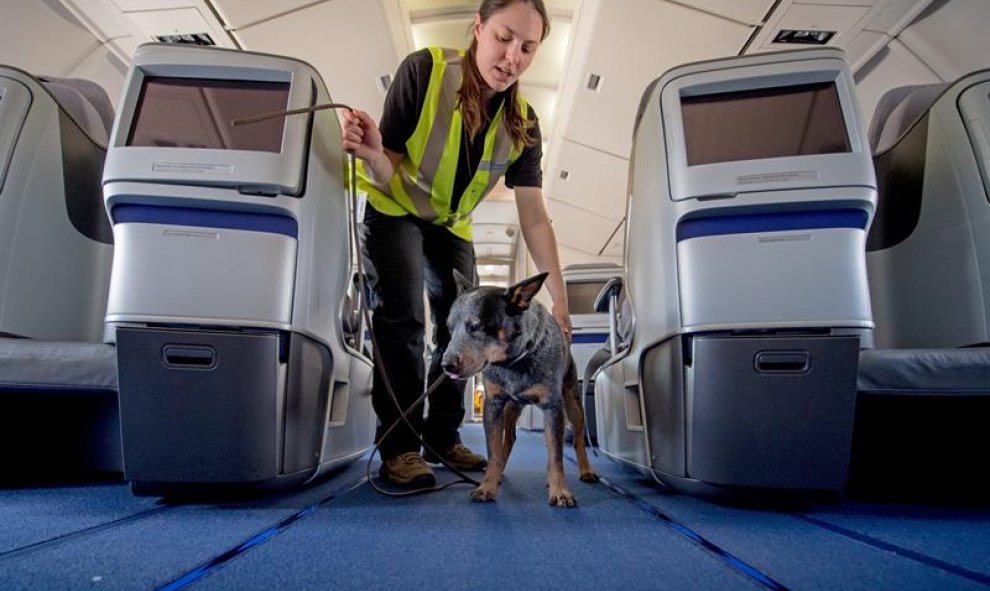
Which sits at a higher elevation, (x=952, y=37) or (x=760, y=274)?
(x=952, y=37)

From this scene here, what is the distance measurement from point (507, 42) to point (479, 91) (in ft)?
0.62

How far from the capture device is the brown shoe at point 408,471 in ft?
5.18

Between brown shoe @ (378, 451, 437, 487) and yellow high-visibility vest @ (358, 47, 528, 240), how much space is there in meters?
0.87

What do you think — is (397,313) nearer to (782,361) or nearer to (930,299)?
(782,361)

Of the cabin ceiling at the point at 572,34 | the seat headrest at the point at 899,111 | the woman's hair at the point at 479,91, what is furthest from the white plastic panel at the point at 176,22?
the seat headrest at the point at 899,111

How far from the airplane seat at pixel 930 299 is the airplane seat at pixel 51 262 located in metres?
2.35

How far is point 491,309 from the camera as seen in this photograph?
1.55m

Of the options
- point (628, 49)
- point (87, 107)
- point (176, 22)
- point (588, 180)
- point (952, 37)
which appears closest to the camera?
point (87, 107)

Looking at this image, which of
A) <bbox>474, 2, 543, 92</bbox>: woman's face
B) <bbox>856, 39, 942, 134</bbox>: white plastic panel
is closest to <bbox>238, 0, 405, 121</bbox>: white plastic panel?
<bbox>474, 2, 543, 92</bbox>: woman's face

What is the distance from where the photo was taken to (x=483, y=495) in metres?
1.44

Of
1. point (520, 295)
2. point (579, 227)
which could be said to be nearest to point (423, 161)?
point (520, 295)

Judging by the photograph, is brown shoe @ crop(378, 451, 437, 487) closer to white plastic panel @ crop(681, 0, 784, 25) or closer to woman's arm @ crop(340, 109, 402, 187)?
woman's arm @ crop(340, 109, 402, 187)

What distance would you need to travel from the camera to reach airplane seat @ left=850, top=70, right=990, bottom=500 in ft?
4.11

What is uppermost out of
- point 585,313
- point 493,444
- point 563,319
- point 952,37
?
point 952,37
